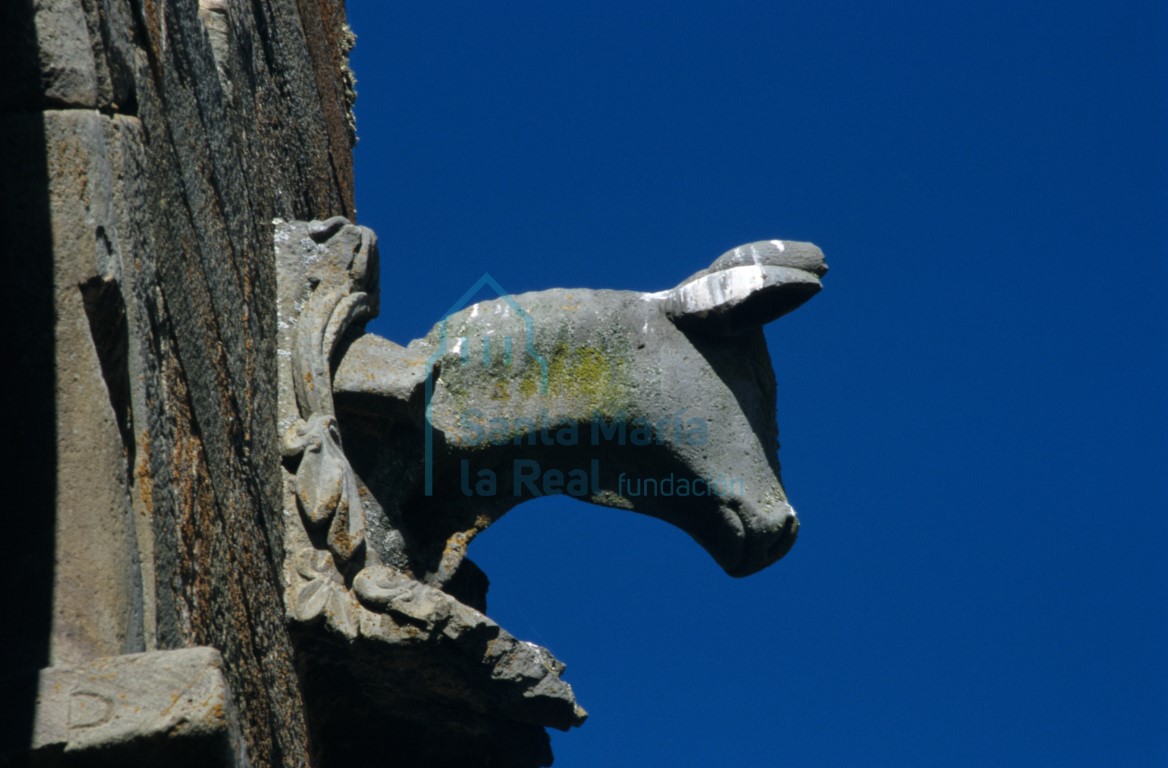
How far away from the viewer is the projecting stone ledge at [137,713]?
146 centimetres

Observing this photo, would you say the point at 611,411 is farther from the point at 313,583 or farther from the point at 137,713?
the point at 137,713

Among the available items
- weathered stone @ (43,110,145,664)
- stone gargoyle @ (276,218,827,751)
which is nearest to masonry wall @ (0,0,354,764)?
weathered stone @ (43,110,145,664)

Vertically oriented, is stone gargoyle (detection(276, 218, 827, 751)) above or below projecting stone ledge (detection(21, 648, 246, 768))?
above

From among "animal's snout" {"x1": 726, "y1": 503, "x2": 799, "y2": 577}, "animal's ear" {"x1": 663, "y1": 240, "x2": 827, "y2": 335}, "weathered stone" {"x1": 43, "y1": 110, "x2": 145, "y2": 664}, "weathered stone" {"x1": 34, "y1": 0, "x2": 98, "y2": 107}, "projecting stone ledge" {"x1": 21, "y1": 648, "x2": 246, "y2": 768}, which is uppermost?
"animal's ear" {"x1": 663, "y1": 240, "x2": 827, "y2": 335}

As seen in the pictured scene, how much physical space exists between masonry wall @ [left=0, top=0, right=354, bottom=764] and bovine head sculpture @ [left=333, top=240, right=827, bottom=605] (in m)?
0.54

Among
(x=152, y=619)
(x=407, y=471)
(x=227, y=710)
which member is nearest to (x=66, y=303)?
(x=152, y=619)

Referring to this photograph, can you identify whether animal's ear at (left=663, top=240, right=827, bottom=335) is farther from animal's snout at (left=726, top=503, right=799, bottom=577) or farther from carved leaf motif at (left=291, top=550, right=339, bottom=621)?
carved leaf motif at (left=291, top=550, right=339, bottom=621)

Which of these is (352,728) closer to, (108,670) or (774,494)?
(774,494)

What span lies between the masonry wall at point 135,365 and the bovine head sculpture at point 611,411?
1.78 feet

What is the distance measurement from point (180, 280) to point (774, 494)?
1462 mm

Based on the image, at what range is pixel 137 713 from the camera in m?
1.50

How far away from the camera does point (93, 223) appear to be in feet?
5.76

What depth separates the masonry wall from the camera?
1.67 metres

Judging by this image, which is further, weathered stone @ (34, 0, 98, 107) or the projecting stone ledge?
weathered stone @ (34, 0, 98, 107)
